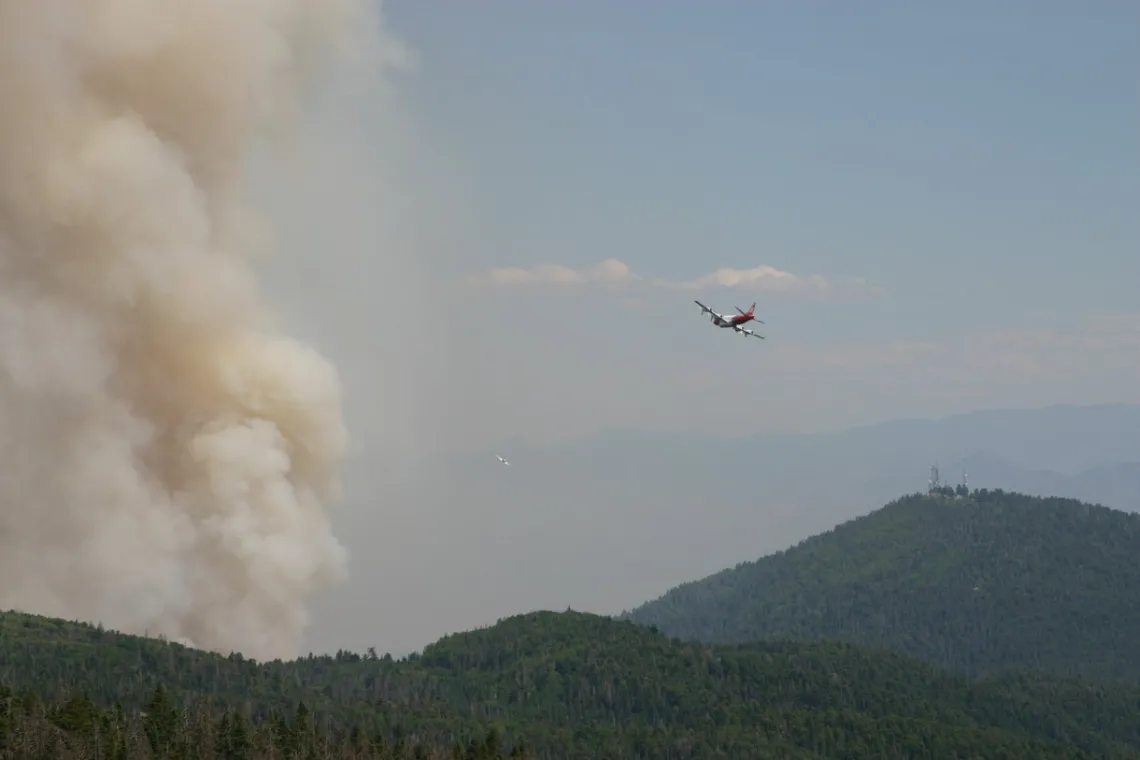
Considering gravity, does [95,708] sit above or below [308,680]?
below

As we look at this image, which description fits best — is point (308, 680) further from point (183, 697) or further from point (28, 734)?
point (28, 734)

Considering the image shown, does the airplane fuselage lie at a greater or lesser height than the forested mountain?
greater

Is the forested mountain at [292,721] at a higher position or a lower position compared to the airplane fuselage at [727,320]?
lower

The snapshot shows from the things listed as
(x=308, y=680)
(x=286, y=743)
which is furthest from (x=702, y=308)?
(x=308, y=680)

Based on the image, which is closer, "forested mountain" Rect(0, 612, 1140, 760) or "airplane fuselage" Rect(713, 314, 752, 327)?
"forested mountain" Rect(0, 612, 1140, 760)

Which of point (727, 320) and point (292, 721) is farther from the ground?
point (727, 320)

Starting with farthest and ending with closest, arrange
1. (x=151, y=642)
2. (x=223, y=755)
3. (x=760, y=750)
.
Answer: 1. (x=760, y=750)
2. (x=151, y=642)
3. (x=223, y=755)

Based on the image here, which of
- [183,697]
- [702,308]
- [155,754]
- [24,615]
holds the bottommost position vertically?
[155,754]

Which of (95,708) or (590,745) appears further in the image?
(590,745)

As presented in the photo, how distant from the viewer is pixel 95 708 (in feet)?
391

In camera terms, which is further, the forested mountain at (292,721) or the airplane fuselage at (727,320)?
the airplane fuselage at (727,320)

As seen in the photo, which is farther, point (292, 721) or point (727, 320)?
point (292, 721)

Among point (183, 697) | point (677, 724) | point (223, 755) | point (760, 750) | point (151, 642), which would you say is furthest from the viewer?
point (677, 724)

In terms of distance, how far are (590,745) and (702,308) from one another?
7709 centimetres
